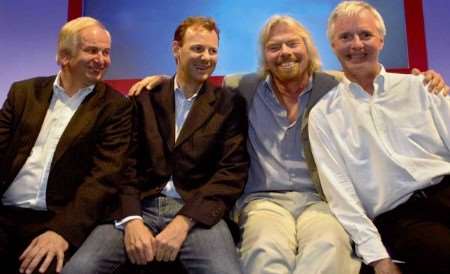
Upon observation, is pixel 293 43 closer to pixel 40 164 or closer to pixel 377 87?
pixel 377 87

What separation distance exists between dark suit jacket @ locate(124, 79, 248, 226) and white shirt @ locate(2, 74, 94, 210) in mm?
324

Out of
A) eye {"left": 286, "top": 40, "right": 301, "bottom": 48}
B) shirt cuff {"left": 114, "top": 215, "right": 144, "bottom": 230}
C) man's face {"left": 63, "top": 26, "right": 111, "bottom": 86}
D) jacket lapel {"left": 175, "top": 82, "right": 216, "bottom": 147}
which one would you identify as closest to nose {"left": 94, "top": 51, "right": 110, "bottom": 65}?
man's face {"left": 63, "top": 26, "right": 111, "bottom": 86}

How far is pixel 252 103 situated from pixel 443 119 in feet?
2.72

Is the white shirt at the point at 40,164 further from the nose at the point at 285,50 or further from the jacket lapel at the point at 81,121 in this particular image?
the nose at the point at 285,50

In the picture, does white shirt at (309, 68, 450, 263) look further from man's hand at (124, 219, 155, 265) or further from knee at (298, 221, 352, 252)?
man's hand at (124, 219, 155, 265)

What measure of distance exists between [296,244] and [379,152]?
0.49 metres

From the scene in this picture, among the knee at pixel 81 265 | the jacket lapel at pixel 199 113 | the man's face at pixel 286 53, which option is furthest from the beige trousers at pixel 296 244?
the man's face at pixel 286 53

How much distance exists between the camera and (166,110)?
2191 millimetres

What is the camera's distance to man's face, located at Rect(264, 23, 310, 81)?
2.29 meters

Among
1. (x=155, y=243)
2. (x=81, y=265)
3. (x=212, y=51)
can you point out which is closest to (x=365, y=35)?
(x=212, y=51)

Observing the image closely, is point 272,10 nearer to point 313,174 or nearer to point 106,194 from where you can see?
point 313,174

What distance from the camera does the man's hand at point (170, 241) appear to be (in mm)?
1810

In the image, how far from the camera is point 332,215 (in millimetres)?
1976

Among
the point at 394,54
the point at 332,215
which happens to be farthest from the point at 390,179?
the point at 394,54
